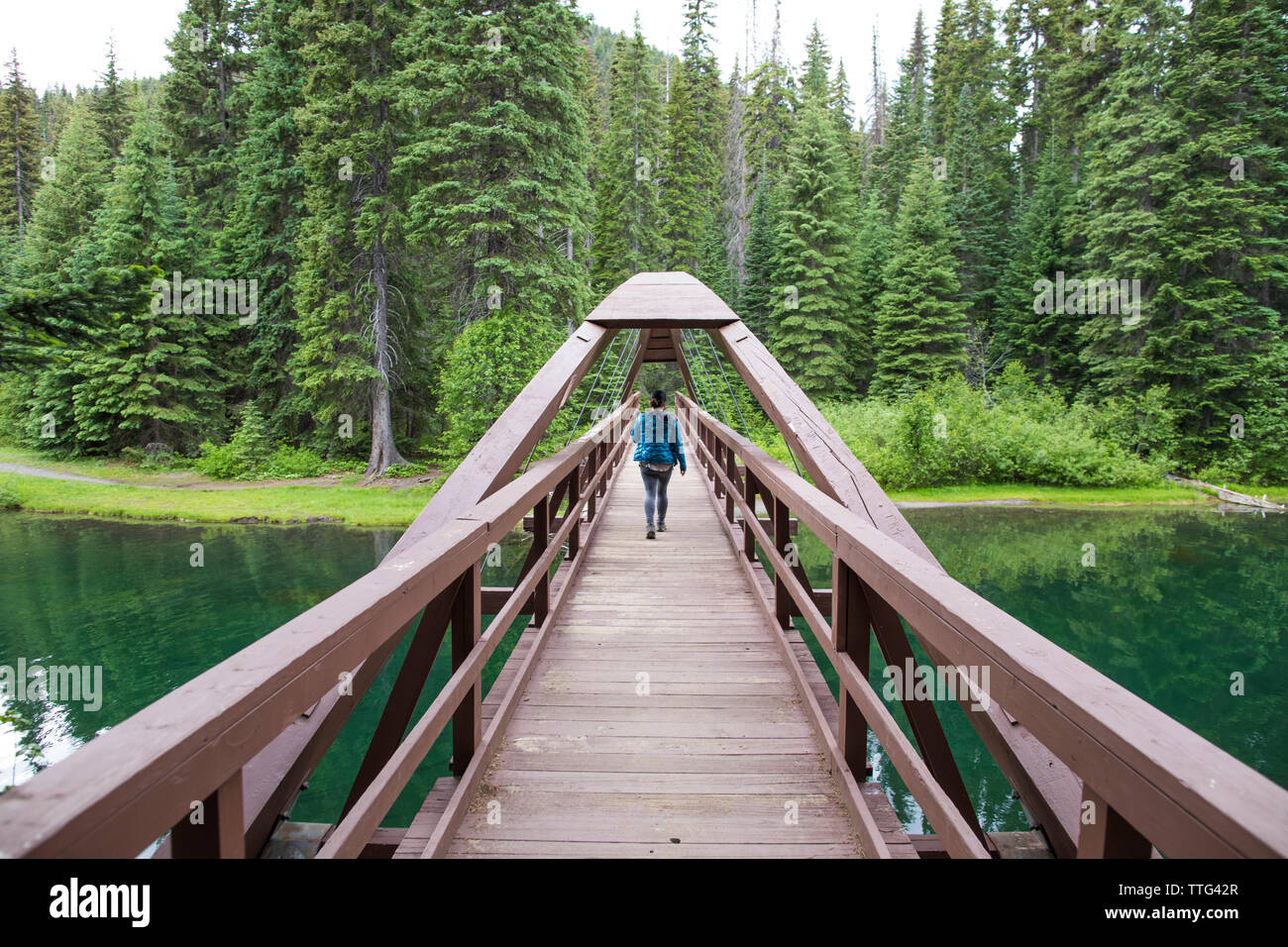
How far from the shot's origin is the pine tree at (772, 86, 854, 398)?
2861 cm

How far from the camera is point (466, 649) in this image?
238cm

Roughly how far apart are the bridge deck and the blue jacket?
2166 mm

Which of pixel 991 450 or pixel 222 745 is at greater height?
pixel 991 450

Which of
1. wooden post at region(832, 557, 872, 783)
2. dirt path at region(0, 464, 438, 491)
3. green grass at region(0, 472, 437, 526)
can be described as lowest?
green grass at region(0, 472, 437, 526)

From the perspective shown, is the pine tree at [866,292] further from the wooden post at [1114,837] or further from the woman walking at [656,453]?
the wooden post at [1114,837]

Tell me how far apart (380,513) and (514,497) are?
15855 millimetres

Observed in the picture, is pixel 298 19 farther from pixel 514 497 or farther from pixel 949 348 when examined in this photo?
pixel 949 348

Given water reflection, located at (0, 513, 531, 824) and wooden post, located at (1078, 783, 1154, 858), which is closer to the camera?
wooden post, located at (1078, 783, 1154, 858)

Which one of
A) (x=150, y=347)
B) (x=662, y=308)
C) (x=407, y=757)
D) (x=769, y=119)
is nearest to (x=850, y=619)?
(x=407, y=757)

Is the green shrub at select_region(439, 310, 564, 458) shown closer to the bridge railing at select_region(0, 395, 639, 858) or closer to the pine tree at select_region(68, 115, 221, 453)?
the pine tree at select_region(68, 115, 221, 453)

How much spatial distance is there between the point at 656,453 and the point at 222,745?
19.5 feet

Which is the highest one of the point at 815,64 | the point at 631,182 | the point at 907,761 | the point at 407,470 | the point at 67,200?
the point at 815,64

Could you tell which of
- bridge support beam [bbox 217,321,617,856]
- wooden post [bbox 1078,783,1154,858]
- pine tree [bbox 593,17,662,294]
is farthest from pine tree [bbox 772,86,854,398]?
wooden post [bbox 1078,783,1154,858]

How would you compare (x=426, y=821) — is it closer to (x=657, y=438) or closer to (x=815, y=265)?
(x=657, y=438)
